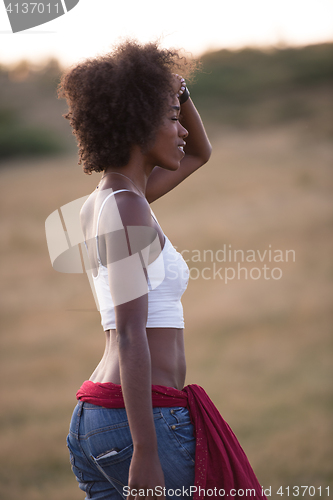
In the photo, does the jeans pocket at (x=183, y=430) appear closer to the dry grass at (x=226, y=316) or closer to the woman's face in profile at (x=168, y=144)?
the woman's face in profile at (x=168, y=144)

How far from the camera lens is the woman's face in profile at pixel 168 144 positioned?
128cm

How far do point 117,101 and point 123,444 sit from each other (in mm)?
877

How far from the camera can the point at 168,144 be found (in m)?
1.29

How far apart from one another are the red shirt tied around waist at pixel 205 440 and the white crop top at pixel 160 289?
16 centimetres

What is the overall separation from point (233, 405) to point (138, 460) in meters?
4.00

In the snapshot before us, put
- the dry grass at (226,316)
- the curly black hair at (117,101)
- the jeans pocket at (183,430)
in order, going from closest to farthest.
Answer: the jeans pocket at (183,430), the curly black hair at (117,101), the dry grass at (226,316)

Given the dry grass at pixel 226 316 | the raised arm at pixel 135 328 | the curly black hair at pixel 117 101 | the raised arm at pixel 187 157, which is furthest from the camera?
the dry grass at pixel 226 316

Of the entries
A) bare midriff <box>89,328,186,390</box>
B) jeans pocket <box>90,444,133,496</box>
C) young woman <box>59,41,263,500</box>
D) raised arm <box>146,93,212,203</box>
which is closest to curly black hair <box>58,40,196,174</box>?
young woman <box>59,41,263,500</box>

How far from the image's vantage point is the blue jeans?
1097 mm

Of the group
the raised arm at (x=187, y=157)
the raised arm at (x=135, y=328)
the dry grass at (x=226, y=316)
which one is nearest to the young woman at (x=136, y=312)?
the raised arm at (x=135, y=328)

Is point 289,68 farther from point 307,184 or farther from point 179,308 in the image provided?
point 179,308

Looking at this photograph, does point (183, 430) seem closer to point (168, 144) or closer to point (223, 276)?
point (168, 144)

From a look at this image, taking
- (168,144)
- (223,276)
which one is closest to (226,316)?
(223,276)

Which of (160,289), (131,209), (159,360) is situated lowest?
(159,360)
